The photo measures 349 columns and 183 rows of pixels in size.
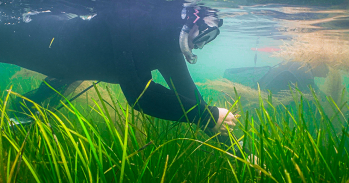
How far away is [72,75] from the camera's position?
2.94 m

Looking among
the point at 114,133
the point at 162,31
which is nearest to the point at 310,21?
the point at 162,31

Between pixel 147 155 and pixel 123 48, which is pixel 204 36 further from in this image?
pixel 147 155

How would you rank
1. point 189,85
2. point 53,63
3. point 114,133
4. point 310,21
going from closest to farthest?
point 114,133, point 53,63, point 189,85, point 310,21

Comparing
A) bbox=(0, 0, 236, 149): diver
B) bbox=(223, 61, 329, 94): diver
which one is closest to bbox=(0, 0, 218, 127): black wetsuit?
bbox=(0, 0, 236, 149): diver

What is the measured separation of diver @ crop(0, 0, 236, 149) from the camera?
2080mm

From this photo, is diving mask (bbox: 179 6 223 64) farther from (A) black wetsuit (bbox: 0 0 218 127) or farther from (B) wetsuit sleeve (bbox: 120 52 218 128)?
(B) wetsuit sleeve (bbox: 120 52 218 128)

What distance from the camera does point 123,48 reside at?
6.80ft

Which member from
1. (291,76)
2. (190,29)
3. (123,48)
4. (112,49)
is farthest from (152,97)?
(291,76)

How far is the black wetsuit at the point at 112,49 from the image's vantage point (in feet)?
6.79

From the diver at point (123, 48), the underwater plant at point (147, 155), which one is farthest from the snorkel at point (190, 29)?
the underwater plant at point (147, 155)

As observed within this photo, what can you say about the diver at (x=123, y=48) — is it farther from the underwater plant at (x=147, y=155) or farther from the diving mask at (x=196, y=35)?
the underwater plant at (x=147, y=155)

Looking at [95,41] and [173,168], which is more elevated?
[95,41]

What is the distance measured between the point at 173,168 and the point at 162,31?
1.78 m

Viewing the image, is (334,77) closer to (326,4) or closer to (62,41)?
(326,4)
